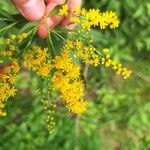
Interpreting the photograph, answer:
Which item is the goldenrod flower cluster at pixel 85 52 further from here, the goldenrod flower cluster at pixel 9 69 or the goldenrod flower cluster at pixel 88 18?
the goldenrod flower cluster at pixel 9 69

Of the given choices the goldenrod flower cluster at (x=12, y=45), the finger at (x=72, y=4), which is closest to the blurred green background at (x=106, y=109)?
the finger at (x=72, y=4)

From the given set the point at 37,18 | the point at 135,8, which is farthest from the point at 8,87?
the point at 135,8

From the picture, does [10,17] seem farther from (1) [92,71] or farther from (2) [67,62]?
(1) [92,71]

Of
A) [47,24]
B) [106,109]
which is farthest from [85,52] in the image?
[106,109]

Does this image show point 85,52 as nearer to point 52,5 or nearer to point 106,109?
point 52,5

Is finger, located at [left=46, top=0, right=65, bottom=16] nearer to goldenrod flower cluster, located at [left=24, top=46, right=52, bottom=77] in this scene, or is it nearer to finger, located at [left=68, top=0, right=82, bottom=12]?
finger, located at [left=68, top=0, right=82, bottom=12]

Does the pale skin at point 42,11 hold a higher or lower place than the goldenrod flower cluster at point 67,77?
higher
